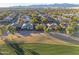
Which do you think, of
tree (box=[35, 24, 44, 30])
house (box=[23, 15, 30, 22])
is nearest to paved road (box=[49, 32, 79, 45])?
tree (box=[35, 24, 44, 30])

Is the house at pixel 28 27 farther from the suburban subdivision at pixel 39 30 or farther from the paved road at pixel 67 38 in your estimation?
the paved road at pixel 67 38

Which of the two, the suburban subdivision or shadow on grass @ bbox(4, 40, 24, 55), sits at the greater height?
the suburban subdivision

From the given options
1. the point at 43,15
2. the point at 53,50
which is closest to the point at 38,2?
the point at 43,15

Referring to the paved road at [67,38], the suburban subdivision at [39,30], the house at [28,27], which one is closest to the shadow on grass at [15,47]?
the suburban subdivision at [39,30]

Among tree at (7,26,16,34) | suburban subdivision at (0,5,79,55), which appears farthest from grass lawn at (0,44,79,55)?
tree at (7,26,16,34)

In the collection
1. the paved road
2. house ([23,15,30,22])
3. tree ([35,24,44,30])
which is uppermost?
house ([23,15,30,22])

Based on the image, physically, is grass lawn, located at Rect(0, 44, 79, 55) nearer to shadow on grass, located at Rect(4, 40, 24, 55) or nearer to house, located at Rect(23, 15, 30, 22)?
shadow on grass, located at Rect(4, 40, 24, 55)

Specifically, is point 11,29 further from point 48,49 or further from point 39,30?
point 48,49

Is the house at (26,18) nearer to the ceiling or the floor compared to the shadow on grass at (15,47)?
nearer to the ceiling

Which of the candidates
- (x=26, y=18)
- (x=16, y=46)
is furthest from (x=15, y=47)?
(x=26, y=18)
